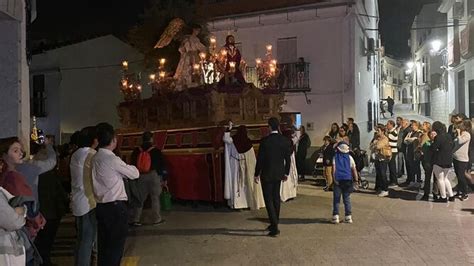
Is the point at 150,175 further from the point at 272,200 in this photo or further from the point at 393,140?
the point at 393,140

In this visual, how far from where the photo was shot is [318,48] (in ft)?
67.3

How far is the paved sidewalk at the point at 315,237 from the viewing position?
716 cm

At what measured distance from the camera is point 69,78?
84.0ft

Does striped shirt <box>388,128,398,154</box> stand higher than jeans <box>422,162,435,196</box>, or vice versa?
striped shirt <box>388,128,398,154</box>

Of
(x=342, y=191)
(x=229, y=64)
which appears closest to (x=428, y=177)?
(x=342, y=191)

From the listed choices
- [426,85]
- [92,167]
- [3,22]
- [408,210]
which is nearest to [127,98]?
[3,22]

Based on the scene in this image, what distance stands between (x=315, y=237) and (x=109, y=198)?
4019 mm

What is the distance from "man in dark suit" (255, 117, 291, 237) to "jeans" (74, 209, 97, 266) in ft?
10.9

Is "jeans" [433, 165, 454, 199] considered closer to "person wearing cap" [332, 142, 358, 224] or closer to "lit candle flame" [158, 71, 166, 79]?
"person wearing cap" [332, 142, 358, 224]

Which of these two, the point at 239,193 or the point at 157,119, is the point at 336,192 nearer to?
the point at 239,193

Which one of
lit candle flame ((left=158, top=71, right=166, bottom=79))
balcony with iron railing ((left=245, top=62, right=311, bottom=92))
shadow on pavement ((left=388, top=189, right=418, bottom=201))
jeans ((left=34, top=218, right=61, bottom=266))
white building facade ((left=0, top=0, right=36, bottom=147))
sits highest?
balcony with iron railing ((left=245, top=62, right=311, bottom=92))

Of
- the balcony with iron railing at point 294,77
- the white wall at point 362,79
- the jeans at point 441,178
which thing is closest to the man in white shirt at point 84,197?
the jeans at point 441,178

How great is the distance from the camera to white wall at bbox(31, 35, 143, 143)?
83.9 feet

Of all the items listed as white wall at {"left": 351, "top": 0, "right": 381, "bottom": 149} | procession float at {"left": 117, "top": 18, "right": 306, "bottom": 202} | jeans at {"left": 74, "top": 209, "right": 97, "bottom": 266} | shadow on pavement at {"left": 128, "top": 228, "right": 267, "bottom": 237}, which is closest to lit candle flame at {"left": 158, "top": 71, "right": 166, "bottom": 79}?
procession float at {"left": 117, "top": 18, "right": 306, "bottom": 202}
